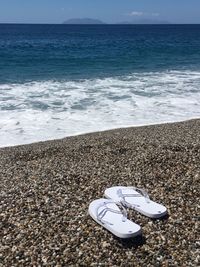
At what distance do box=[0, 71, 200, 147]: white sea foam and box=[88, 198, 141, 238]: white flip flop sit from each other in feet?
23.4

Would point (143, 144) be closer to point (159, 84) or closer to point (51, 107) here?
point (51, 107)

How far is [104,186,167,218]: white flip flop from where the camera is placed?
5859mm

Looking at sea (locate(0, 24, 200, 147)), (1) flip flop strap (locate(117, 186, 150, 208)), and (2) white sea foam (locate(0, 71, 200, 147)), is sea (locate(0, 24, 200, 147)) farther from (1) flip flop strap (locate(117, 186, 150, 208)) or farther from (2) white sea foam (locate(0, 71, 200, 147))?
(1) flip flop strap (locate(117, 186, 150, 208))

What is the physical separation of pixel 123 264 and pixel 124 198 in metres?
1.66

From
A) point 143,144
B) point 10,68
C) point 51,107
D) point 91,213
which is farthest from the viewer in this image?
point 10,68

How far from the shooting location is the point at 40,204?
626 centimetres

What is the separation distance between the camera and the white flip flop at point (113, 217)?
530 cm

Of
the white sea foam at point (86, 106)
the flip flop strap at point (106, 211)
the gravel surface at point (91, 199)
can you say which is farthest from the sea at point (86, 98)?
the flip flop strap at point (106, 211)

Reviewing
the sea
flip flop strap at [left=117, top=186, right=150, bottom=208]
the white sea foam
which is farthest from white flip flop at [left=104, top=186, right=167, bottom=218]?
the white sea foam

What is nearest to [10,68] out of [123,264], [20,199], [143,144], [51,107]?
[51,107]

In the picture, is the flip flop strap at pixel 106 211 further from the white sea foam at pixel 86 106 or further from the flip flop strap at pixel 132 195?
the white sea foam at pixel 86 106

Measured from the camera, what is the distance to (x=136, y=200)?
20.5 feet

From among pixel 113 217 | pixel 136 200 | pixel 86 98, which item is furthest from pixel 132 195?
pixel 86 98

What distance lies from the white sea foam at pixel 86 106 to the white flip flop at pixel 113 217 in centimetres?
713
